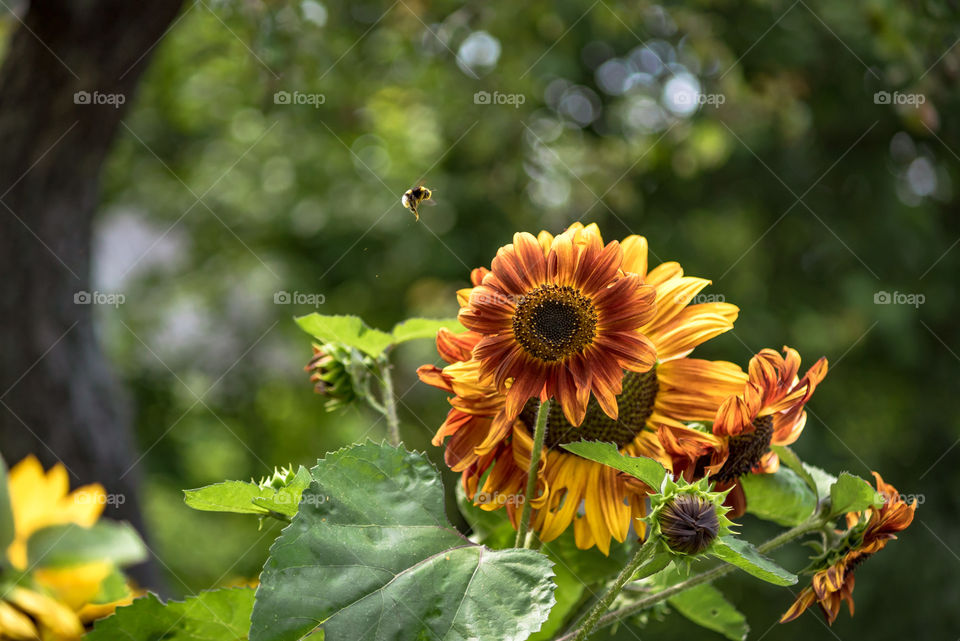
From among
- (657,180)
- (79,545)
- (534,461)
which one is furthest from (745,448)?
(657,180)

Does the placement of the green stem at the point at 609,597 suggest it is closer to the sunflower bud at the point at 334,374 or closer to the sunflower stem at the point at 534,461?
the sunflower stem at the point at 534,461

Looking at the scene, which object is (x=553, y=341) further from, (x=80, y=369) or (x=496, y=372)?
(x=80, y=369)

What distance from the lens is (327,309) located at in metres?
3.21

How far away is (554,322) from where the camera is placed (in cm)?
46

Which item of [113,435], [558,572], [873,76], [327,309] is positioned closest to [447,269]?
[327,309]

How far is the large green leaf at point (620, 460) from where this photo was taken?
15.7 inches

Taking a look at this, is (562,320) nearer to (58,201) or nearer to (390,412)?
(390,412)

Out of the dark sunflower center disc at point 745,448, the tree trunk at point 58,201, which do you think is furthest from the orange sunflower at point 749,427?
the tree trunk at point 58,201

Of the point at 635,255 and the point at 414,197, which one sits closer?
the point at 635,255

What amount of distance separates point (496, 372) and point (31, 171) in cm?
133

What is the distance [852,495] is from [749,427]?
2.5 inches

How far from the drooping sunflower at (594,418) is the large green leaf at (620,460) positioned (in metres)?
0.05

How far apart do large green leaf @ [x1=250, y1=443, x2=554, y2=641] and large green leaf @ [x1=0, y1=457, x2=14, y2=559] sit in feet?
0.52

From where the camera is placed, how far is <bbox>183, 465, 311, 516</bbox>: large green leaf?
42cm
